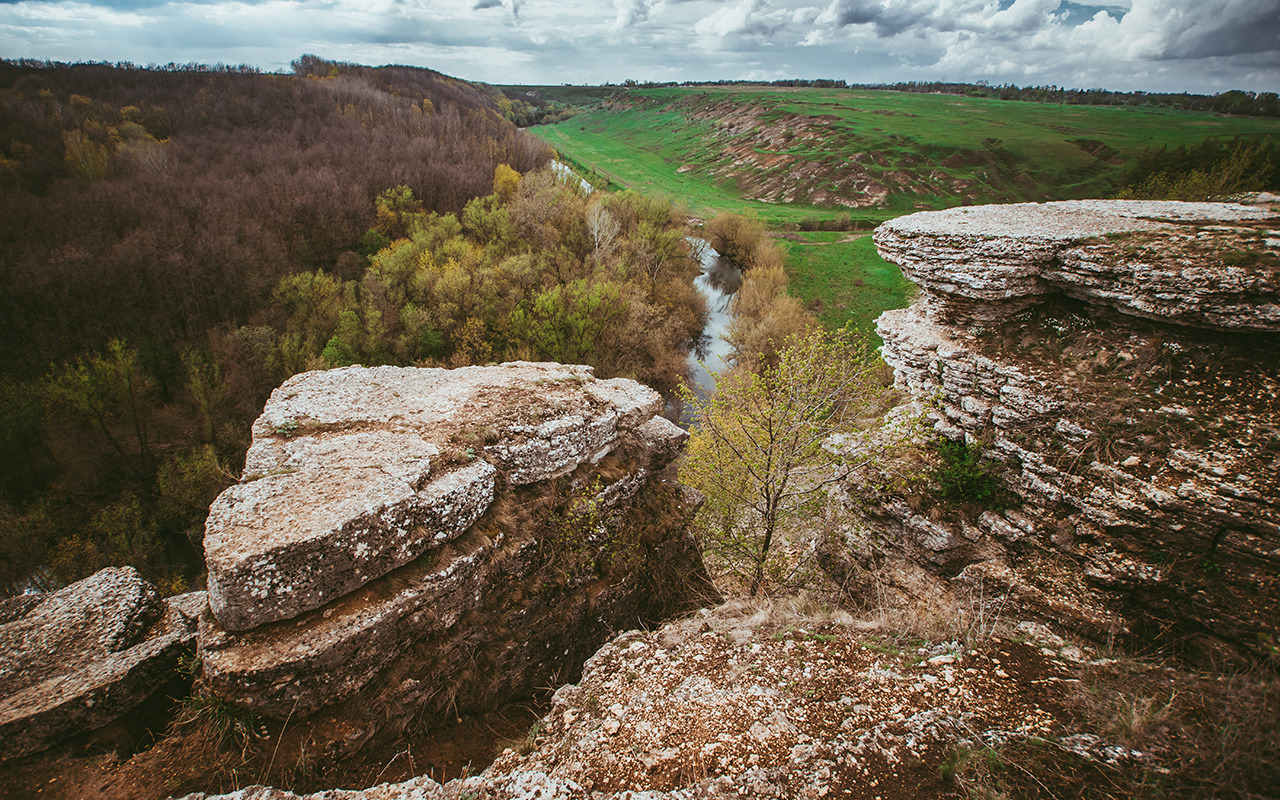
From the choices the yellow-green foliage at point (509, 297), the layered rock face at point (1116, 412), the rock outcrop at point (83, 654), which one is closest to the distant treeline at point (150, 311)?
the yellow-green foliage at point (509, 297)

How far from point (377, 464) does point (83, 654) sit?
429 cm

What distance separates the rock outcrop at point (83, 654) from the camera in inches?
220

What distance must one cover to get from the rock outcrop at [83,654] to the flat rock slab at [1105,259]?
601 inches

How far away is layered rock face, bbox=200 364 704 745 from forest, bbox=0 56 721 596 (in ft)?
50.0

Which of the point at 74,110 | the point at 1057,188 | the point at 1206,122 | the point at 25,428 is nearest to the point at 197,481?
the point at 25,428

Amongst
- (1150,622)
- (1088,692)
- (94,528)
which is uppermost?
(1088,692)

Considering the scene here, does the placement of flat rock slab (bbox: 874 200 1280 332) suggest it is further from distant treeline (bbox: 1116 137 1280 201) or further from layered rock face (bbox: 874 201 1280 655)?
distant treeline (bbox: 1116 137 1280 201)

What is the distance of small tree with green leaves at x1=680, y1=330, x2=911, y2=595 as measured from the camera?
8.98 m

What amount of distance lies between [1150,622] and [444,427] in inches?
466

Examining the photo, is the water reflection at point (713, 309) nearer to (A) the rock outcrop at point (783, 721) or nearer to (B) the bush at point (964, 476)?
(B) the bush at point (964, 476)

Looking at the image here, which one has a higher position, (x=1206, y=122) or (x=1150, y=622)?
(x=1206, y=122)

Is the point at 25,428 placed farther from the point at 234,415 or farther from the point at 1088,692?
the point at 1088,692

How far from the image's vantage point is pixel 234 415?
882 inches

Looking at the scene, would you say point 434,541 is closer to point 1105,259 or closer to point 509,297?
point 1105,259
